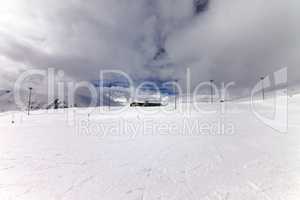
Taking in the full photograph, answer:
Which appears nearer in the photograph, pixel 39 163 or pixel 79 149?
pixel 39 163

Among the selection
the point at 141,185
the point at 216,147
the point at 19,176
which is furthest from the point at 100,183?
the point at 216,147

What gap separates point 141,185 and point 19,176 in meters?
3.17

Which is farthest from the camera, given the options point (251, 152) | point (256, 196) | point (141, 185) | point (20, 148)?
point (20, 148)

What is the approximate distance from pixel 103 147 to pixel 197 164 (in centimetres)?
402

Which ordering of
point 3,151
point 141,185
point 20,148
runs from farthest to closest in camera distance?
point 20,148
point 3,151
point 141,185

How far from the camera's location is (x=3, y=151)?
6.11 meters

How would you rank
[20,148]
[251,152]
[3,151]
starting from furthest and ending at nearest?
[20,148] < [3,151] < [251,152]

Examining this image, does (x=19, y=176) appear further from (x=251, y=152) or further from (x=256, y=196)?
(x=251, y=152)

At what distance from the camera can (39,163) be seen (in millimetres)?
4879

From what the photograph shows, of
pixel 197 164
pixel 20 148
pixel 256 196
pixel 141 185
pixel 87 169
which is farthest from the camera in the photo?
pixel 20 148

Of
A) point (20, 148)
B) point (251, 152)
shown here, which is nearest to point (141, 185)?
point (251, 152)

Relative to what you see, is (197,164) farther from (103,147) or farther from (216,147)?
(103,147)

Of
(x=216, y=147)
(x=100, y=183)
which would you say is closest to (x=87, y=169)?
(x=100, y=183)

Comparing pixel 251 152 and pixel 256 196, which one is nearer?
pixel 256 196
